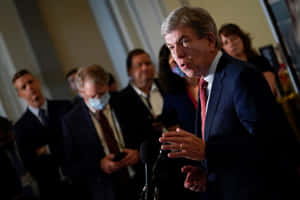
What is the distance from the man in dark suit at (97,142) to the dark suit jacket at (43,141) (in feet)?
1.17

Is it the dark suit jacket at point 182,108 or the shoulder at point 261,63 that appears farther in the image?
the shoulder at point 261,63

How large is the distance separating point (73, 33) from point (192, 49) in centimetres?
350

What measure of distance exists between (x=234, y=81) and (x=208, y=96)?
19 centimetres

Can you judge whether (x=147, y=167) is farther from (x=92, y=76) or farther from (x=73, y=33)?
(x=73, y=33)

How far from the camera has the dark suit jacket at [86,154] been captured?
87.1 inches

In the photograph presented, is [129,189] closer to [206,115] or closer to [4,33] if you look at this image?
[206,115]

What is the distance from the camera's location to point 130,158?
2.13 metres

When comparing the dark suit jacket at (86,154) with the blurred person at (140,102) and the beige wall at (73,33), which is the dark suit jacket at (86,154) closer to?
the blurred person at (140,102)

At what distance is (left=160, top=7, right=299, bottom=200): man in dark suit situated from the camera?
1.07m

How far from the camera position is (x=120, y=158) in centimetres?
208

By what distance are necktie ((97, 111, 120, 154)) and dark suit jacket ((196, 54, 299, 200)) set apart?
1200 mm

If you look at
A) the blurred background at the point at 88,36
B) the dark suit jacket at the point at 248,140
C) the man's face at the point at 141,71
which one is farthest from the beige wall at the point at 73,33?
the dark suit jacket at the point at 248,140

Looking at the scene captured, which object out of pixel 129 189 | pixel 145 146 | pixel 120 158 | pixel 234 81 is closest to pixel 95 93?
pixel 120 158

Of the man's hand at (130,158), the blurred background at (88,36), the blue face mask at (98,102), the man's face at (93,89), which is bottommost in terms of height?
the man's hand at (130,158)
